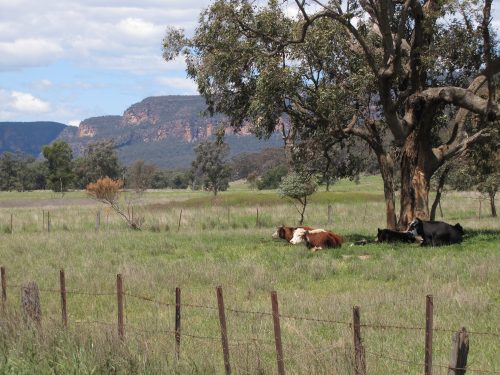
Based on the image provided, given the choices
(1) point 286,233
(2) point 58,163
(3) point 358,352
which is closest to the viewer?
(3) point 358,352

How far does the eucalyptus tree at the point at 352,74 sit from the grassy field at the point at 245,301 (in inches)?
142

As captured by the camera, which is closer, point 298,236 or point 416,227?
point 416,227

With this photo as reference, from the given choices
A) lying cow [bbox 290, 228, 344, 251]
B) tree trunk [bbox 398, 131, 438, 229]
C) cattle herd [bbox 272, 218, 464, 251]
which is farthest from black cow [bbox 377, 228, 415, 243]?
tree trunk [bbox 398, 131, 438, 229]

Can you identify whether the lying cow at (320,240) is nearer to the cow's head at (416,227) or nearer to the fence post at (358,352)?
the cow's head at (416,227)

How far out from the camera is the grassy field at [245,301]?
8188mm

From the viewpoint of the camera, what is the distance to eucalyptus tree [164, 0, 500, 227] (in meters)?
23.2

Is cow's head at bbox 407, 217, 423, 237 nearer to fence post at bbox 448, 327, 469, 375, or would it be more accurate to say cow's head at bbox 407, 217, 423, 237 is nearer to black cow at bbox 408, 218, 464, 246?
black cow at bbox 408, 218, 464, 246

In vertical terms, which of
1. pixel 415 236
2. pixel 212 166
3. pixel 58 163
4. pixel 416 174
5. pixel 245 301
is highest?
pixel 58 163

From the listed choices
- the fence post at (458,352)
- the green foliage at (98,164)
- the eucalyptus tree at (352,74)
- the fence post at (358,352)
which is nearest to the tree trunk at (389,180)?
the eucalyptus tree at (352,74)

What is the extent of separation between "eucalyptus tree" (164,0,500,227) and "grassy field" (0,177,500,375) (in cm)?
361

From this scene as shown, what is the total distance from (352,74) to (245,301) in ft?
41.6

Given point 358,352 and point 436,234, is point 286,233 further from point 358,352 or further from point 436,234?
point 358,352

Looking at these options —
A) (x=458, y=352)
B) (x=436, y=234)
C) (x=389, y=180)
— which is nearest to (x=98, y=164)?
(x=389, y=180)

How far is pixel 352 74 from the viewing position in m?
24.3
